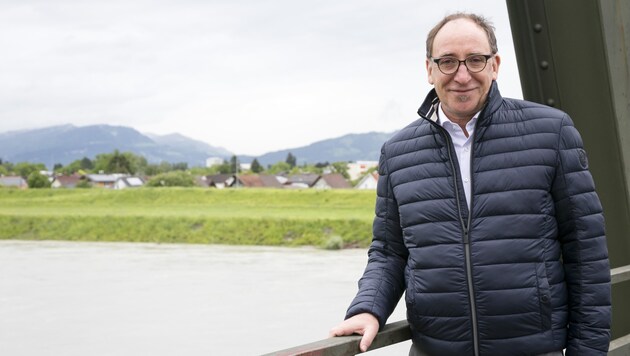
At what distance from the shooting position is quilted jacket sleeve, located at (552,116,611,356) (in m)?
1.02

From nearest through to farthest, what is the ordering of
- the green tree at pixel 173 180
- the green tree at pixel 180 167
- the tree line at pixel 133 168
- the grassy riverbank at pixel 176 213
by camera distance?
the grassy riverbank at pixel 176 213 < the green tree at pixel 173 180 < the green tree at pixel 180 167 < the tree line at pixel 133 168

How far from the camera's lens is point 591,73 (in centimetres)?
147

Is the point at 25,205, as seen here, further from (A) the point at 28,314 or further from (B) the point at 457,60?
(B) the point at 457,60

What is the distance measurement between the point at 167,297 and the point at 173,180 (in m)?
9.84

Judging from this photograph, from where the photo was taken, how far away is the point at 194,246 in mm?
26734

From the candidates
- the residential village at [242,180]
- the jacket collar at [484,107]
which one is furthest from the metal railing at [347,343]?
the residential village at [242,180]

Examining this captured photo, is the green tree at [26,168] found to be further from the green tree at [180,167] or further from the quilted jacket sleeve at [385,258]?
the quilted jacket sleeve at [385,258]

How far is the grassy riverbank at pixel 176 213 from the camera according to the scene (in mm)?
24562

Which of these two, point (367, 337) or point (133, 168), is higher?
point (367, 337)

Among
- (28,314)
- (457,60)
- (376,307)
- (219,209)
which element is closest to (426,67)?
(457,60)

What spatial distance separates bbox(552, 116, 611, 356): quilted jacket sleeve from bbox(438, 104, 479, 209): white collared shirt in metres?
0.12

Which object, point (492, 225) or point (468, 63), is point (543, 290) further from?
point (468, 63)

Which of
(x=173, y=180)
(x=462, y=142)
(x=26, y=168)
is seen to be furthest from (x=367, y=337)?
(x=26, y=168)

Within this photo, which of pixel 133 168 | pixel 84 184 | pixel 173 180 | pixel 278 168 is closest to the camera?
pixel 173 180
